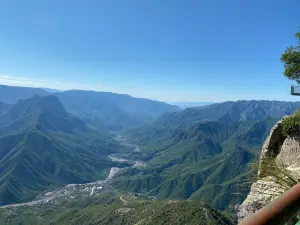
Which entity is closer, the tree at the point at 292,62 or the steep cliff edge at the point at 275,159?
the steep cliff edge at the point at 275,159

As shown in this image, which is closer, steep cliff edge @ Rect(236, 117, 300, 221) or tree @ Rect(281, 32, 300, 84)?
steep cliff edge @ Rect(236, 117, 300, 221)

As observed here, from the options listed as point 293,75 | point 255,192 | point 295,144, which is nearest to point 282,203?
point 255,192

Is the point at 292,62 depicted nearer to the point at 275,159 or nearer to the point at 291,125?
the point at 291,125

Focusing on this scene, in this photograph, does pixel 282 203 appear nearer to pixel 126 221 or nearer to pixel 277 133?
pixel 277 133

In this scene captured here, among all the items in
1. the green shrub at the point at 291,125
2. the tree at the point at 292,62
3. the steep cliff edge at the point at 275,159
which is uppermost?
the tree at the point at 292,62

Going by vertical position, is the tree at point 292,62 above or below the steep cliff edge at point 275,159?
above

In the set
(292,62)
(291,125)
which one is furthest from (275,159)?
(292,62)
